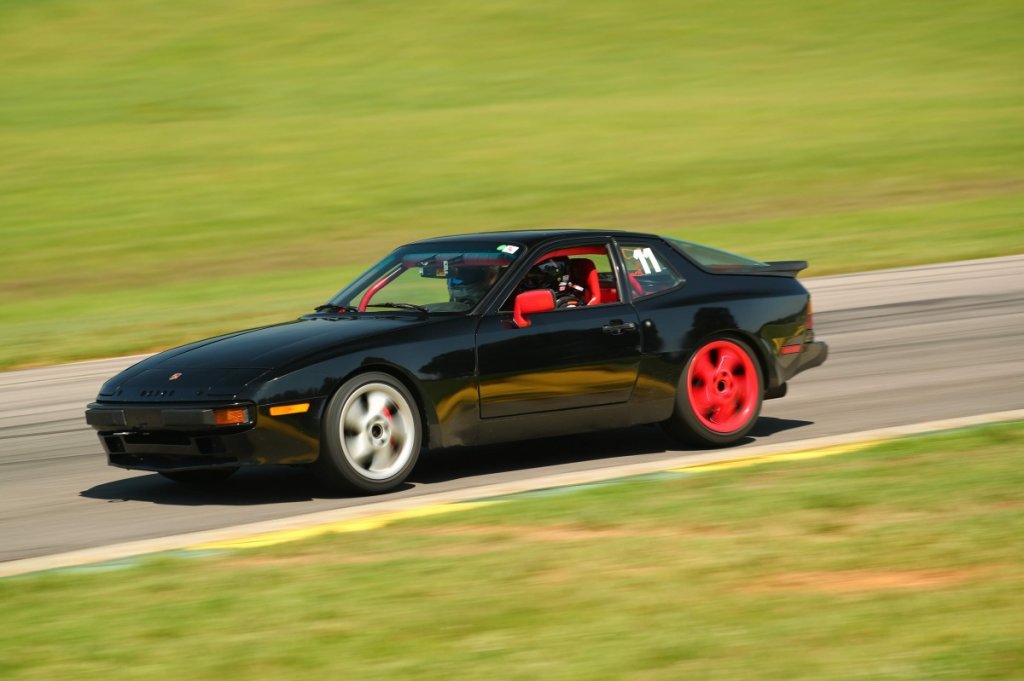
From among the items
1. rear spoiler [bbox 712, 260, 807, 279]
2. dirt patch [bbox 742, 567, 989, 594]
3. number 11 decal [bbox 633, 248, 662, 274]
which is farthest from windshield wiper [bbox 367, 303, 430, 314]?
dirt patch [bbox 742, 567, 989, 594]

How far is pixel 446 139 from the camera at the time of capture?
3145cm

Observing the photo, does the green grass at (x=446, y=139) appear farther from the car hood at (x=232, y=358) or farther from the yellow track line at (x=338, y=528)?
the yellow track line at (x=338, y=528)

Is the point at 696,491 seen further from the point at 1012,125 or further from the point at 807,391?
the point at 1012,125

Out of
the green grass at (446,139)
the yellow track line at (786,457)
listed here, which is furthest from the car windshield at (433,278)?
the green grass at (446,139)

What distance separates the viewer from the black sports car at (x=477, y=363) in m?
7.56

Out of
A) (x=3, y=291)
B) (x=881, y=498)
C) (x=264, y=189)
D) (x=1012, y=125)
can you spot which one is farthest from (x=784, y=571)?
(x=1012, y=125)

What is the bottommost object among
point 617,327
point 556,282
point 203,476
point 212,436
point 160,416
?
point 203,476

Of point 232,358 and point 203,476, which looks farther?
point 203,476

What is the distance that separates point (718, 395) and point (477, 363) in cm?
172

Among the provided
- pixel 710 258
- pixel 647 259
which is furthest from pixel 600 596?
pixel 710 258

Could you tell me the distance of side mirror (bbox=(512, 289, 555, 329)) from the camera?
816 centimetres

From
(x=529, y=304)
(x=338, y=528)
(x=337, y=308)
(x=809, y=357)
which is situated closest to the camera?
(x=338, y=528)

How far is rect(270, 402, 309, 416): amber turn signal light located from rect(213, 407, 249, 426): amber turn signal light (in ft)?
0.45

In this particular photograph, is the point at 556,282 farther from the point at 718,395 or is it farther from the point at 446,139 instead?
the point at 446,139
